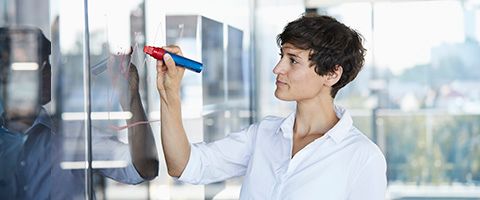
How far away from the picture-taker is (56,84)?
50.1 inches

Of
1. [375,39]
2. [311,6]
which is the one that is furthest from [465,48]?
[311,6]

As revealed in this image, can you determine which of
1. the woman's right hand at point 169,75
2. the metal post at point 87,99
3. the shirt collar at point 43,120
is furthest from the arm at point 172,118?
the shirt collar at point 43,120

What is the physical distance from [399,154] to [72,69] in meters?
4.40

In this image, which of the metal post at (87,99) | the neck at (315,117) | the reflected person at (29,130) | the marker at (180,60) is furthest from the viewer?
the neck at (315,117)

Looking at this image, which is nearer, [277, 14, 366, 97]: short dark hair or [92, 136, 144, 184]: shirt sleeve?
[92, 136, 144, 184]: shirt sleeve

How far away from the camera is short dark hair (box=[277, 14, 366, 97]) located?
1.64 metres

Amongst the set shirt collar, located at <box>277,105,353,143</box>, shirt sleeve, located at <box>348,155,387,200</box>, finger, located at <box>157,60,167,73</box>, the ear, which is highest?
finger, located at <box>157,60,167,73</box>

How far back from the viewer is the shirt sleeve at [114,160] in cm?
151

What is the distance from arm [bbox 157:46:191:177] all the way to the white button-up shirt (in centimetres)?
2

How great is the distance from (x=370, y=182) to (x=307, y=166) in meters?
0.13

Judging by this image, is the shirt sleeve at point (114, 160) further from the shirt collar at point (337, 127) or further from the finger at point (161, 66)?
the shirt collar at point (337, 127)

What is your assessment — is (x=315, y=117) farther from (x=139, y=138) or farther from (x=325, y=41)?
(x=139, y=138)

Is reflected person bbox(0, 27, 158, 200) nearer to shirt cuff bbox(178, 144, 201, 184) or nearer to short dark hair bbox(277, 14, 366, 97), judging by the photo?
shirt cuff bbox(178, 144, 201, 184)

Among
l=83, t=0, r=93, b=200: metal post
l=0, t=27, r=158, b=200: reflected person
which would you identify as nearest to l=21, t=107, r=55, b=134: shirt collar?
l=0, t=27, r=158, b=200: reflected person
